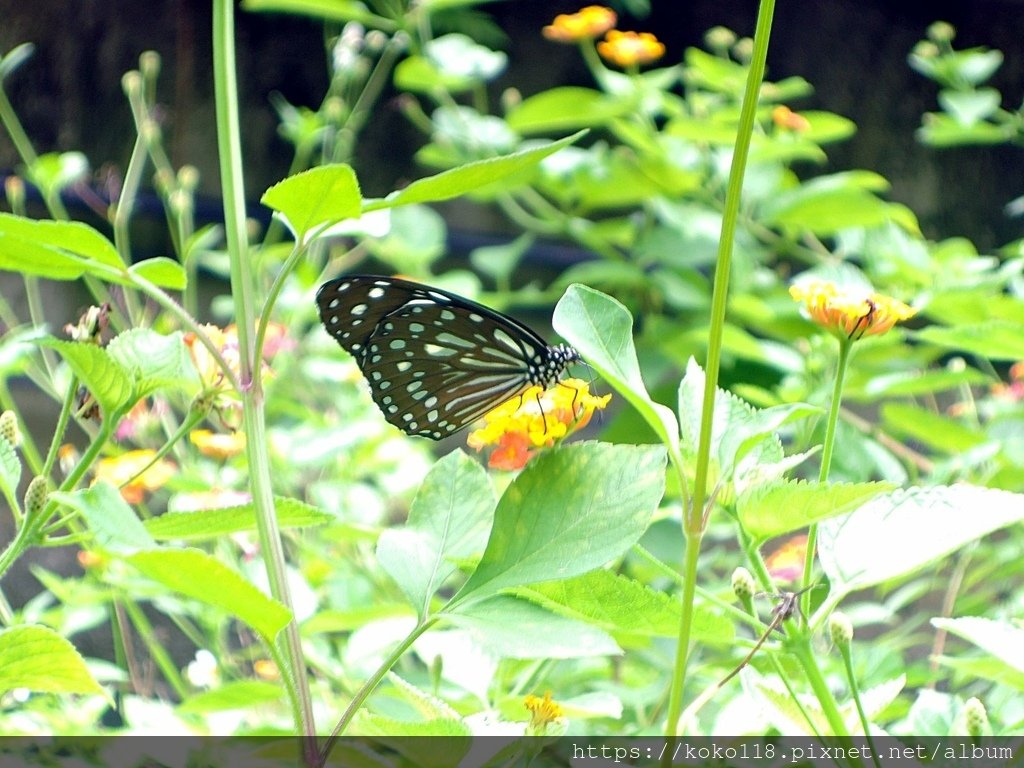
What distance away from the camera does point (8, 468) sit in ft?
1.20

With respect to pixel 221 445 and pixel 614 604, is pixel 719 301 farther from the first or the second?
pixel 221 445

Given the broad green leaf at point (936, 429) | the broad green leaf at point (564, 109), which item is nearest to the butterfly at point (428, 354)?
the broad green leaf at point (936, 429)

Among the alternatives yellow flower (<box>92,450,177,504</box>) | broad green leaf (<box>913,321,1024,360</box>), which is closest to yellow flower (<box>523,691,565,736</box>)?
broad green leaf (<box>913,321,1024,360</box>)

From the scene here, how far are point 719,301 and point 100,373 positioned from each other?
0.23 metres

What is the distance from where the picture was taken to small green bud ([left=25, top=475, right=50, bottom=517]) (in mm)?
353

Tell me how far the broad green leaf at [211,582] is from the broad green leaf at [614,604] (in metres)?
0.08

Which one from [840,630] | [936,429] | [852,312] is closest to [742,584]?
[840,630]

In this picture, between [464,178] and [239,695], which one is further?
[239,695]

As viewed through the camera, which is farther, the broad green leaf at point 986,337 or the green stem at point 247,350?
the broad green leaf at point 986,337

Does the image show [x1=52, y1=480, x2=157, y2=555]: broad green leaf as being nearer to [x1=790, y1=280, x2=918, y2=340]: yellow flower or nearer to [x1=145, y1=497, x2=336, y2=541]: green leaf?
[x1=145, y1=497, x2=336, y2=541]: green leaf

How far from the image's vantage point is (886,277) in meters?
1.00

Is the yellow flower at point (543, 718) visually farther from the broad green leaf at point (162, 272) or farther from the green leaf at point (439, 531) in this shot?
the broad green leaf at point (162, 272)

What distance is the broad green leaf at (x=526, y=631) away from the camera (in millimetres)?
276

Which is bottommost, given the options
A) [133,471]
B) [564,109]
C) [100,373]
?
[133,471]
